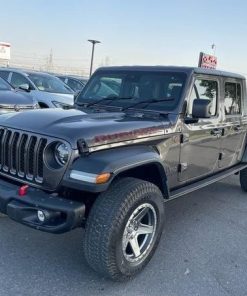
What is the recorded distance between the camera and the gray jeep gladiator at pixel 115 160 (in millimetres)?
2982

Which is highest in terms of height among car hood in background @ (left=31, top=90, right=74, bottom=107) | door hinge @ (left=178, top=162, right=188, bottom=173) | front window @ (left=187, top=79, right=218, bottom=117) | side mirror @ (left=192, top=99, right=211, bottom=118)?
front window @ (left=187, top=79, right=218, bottom=117)

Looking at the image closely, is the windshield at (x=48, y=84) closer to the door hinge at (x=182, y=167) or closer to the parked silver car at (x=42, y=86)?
the parked silver car at (x=42, y=86)

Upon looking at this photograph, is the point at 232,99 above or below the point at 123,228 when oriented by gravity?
above

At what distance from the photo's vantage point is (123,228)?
3.08 m

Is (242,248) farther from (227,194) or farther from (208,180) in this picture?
(227,194)

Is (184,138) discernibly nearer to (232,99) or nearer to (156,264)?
(156,264)

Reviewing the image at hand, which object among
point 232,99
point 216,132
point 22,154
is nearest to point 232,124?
point 232,99

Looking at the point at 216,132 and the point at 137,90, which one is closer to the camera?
the point at 137,90

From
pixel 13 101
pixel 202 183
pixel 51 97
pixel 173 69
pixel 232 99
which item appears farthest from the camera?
pixel 51 97

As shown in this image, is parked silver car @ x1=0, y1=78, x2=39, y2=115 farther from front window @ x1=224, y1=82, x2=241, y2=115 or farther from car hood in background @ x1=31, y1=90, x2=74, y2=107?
front window @ x1=224, y1=82, x2=241, y2=115

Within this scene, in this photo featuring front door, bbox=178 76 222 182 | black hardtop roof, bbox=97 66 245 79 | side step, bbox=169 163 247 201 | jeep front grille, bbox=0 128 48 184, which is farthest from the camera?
black hardtop roof, bbox=97 66 245 79

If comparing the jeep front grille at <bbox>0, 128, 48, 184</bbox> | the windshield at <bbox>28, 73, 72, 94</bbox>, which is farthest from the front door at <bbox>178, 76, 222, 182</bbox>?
the windshield at <bbox>28, 73, 72, 94</bbox>

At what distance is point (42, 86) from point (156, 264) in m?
8.95

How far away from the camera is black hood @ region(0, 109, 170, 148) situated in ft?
10.3
